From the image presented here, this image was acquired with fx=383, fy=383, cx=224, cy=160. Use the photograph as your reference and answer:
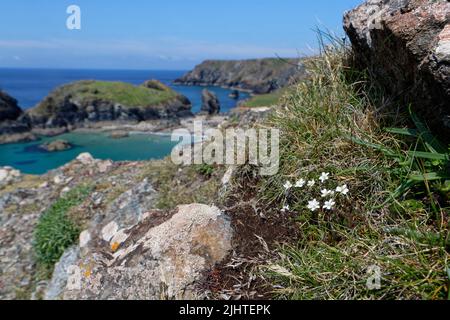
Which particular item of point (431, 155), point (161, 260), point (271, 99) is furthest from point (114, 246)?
point (271, 99)

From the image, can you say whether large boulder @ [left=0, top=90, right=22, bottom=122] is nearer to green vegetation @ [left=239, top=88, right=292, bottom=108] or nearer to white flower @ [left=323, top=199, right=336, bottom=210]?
green vegetation @ [left=239, top=88, right=292, bottom=108]

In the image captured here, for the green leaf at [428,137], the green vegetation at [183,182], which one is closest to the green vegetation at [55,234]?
the green vegetation at [183,182]

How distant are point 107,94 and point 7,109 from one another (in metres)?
23.9

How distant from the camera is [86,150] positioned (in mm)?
65312

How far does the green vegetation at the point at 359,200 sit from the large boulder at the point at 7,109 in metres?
86.9

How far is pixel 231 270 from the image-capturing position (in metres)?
2.91

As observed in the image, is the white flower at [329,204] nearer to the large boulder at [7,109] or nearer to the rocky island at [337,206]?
the rocky island at [337,206]

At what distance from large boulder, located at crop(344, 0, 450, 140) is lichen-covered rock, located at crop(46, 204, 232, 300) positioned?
6.31 feet

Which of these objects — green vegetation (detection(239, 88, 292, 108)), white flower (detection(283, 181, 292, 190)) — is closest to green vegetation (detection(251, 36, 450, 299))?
white flower (detection(283, 181, 292, 190))

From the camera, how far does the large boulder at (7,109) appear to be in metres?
77.9

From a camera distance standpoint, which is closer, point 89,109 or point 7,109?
point 7,109

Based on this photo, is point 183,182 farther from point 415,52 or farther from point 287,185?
point 415,52

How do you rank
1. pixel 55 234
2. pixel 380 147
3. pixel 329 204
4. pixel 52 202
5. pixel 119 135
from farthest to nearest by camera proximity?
1. pixel 119 135
2. pixel 52 202
3. pixel 55 234
4. pixel 380 147
5. pixel 329 204

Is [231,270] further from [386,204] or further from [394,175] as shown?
[394,175]
